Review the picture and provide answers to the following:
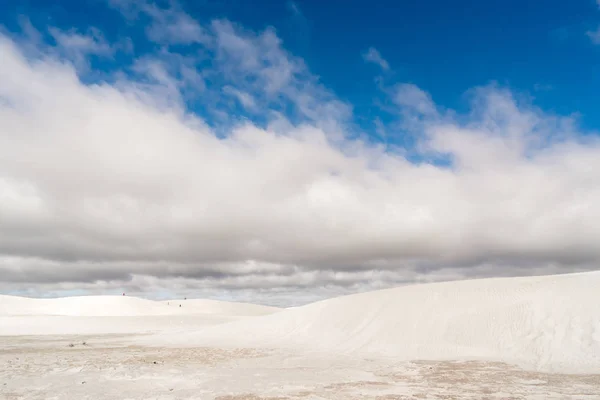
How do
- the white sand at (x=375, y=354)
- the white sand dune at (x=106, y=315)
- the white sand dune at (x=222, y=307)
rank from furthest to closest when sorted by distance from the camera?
the white sand dune at (x=222, y=307) < the white sand dune at (x=106, y=315) < the white sand at (x=375, y=354)

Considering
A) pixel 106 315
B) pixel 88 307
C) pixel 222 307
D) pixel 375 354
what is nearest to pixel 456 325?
pixel 375 354

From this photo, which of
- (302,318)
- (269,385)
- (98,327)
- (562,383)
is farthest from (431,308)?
(98,327)

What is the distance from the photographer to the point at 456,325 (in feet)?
70.0

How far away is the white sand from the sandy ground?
1.5 inches

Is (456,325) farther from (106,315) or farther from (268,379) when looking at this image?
(106,315)

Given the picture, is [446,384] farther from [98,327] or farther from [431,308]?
[98,327]

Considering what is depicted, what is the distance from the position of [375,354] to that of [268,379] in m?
7.88

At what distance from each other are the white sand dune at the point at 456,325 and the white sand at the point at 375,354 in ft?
0.21

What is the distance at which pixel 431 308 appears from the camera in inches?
953

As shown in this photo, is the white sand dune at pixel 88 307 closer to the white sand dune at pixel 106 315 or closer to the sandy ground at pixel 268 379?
the white sand dune at pixel 106 315

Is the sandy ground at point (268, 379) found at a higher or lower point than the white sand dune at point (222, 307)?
lower

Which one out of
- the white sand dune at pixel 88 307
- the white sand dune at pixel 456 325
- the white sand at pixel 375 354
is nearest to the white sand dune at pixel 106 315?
the white sand dune at pixel 88 307

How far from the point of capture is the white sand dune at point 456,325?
682 inches

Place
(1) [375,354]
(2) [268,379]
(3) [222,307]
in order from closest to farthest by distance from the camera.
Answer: (2) [268,379] → (1) [375,354] → (3) [222,307]
